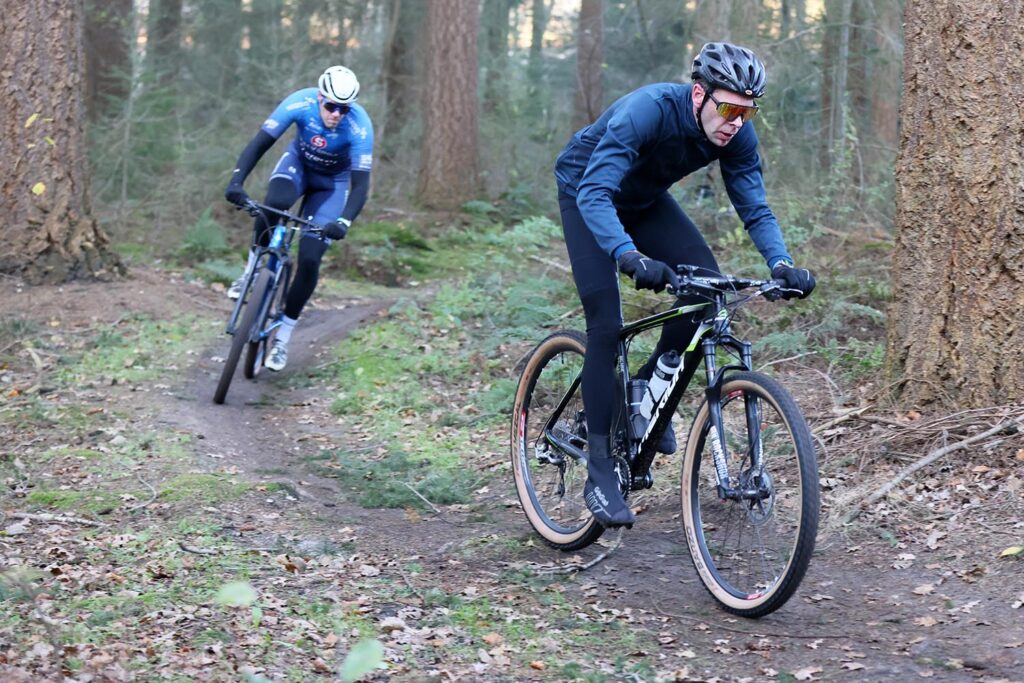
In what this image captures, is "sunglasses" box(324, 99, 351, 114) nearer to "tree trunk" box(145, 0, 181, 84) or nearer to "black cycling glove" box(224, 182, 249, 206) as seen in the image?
"black cycling glove" box(224, 182, 249, 206)

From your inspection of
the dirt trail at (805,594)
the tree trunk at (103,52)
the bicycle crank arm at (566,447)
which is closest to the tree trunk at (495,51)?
the tree trunk at (103,52)

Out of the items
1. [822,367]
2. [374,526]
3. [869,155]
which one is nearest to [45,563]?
[374,526]

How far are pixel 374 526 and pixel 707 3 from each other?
10517 mm

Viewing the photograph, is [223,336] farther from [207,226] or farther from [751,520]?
[751,520]

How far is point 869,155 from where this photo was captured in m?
13.7

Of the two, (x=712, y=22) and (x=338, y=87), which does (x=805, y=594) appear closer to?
(x=338, y=87)

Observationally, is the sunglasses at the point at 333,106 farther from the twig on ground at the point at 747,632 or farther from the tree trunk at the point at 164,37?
the tree trunk at the point at 164,37

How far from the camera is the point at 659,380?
504 cm

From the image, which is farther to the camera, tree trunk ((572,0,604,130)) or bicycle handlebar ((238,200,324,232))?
tree trunk ((572,0,604,130))

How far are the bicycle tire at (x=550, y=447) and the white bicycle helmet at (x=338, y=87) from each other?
11.6 ft

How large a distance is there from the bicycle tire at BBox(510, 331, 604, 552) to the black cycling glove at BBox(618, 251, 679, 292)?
970 mm

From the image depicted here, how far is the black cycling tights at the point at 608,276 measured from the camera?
16.5 feet

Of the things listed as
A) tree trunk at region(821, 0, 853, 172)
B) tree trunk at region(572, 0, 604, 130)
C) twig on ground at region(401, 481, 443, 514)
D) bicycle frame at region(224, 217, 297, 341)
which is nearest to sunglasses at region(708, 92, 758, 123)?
twig on ground at region(401, 481, 443, 514)

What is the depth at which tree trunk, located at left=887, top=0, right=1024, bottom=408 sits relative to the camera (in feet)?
18.5
